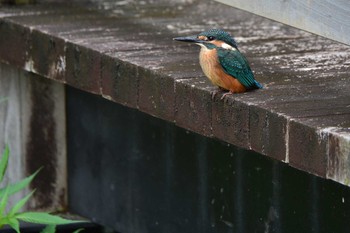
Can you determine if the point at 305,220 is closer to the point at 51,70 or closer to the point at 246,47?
the point at 246,47

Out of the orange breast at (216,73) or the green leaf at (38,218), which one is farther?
the orange breast at (216,73)

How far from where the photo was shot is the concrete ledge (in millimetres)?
5230

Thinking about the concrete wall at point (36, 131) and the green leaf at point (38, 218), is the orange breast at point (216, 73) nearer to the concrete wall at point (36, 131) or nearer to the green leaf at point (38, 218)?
the green leaf at point (38, 218)

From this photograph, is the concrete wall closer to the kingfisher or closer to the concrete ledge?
the concrete ledge

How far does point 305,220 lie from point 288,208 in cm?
15

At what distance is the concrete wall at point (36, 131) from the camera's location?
7.89m

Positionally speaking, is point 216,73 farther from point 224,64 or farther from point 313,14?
point 313,14

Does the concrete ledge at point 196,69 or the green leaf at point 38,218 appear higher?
the concrete ledge at point 196,69

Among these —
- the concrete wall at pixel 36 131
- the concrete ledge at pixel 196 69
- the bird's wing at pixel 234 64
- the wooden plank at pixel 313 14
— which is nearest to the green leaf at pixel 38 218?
the concrete ledge at pixel 196 69

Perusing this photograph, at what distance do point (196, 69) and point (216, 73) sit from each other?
63cm

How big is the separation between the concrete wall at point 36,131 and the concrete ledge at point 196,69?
13.5 inches

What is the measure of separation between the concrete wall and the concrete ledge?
13.5 inches

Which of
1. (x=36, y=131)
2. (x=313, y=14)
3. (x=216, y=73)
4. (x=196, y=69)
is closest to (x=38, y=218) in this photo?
(x=216, y=73)

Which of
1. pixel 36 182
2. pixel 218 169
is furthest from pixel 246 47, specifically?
pixel 36 182
